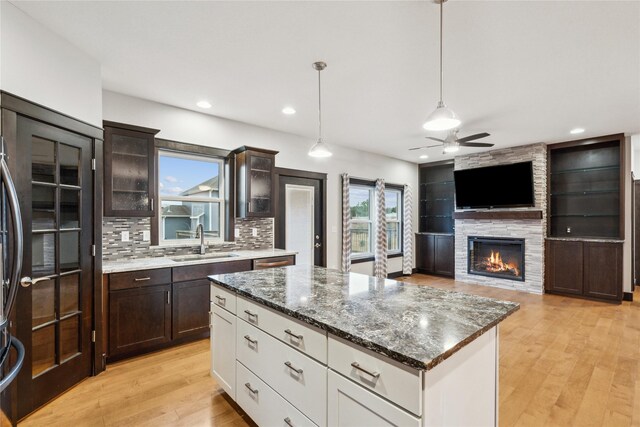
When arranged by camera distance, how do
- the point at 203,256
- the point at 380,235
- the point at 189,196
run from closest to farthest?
the point at 203,256 → the point at 189,196 → the point at 380,235

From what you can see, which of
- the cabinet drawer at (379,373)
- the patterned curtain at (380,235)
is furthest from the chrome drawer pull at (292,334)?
the patterned curtain at (380,235)

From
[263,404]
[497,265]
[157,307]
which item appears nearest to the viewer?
[263,404]

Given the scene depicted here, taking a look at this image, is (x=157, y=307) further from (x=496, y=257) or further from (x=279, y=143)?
(x=496, y=257)

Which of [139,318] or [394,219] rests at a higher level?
[394,219]

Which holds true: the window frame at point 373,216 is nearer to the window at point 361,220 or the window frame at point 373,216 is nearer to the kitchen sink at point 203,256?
the window at point 361,220

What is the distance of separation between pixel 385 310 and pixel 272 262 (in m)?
2.57

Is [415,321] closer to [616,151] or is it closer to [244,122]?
[244,122]

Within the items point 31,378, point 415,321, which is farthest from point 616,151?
point 31,378

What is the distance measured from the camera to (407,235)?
711cm

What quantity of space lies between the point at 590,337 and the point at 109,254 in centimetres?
541

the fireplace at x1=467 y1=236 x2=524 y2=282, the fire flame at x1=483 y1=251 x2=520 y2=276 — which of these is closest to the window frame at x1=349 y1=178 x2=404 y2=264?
the fireplace at x1=467 y1=236 x2=524 y2=282

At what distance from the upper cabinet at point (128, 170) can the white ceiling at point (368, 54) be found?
517mm

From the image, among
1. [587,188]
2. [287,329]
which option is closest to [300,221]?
[287,329]

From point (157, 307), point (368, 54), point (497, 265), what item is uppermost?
point (368, 54)
